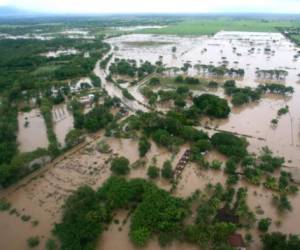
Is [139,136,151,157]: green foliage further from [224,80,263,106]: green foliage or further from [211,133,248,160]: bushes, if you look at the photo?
[224,80,263,106]: green foliage

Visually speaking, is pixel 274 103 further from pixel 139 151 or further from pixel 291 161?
pixel 139 151

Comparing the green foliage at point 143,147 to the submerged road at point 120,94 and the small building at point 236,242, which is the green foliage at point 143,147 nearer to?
the submerged road at point 120,94

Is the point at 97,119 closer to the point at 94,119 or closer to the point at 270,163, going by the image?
the point at 94,119

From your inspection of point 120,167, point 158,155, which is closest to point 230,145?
point 158,155

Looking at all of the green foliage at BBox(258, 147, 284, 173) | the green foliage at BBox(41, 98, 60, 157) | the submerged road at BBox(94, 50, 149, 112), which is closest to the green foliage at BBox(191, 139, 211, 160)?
the green foliage at BBox(258, 147, 284, 173)

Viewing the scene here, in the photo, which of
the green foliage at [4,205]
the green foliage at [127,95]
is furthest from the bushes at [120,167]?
the green foliage at [127,95]

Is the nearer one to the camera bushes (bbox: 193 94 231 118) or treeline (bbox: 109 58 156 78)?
bushes (bbox: 193 94 231 118)

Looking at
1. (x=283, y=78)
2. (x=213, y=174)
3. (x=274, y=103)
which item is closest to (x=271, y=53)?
(x=283, y=78)

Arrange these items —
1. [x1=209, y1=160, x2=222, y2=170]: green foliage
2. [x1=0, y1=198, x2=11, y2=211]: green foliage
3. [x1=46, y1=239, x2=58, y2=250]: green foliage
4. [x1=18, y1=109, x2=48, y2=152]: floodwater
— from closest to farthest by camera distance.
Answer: [x1=46, y1=239, x2=58, y2=250]: green foliage, [x1=0, y1=198, x2=11, y2=211]: green foliage, [x1=209, y1=160, x2=222, y2=170]: green foliage, [x1=18, y1=109, x2=48, y2=152]: floodwater
